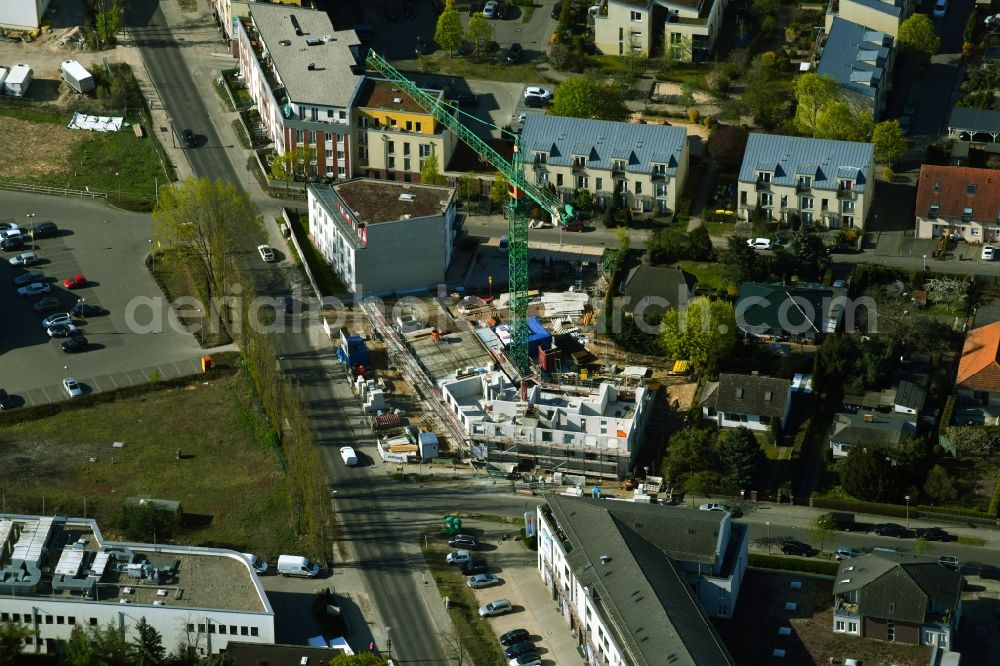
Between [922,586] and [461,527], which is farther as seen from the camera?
[461,527]

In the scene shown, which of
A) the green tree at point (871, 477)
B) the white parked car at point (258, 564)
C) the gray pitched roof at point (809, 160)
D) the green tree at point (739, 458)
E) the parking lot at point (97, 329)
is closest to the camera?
the white parked car at point (258, 564)

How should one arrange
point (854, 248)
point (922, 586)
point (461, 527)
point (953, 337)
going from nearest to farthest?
point (922, 586), point (461, 527), point (953, 337), point (854, 248)

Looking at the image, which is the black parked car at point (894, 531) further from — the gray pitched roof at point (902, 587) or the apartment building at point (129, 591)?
the apartment building at point (129, 591)

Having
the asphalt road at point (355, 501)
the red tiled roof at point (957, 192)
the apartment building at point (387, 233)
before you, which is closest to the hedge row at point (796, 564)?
the asphalt road at point (355, 501)

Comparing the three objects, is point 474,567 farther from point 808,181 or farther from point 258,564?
point 808,181

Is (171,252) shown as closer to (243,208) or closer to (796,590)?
(243,208)

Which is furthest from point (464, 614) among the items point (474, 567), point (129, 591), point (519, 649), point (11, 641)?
point (11, 641)

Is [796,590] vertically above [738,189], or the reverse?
[738,189]

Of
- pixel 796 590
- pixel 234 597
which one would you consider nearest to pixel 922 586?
pixel 796 590

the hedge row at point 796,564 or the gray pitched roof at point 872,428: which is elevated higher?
the gray pitched roof at point 872,428
